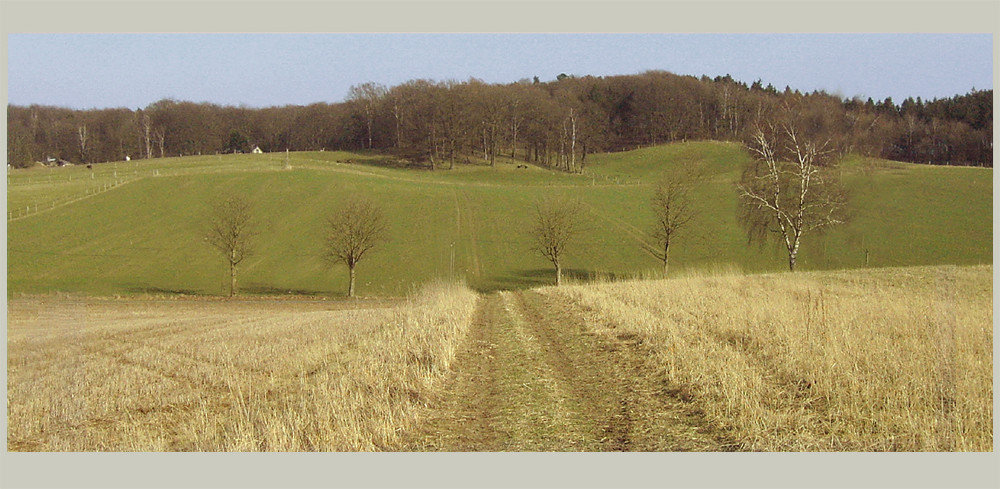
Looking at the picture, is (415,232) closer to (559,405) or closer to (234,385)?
(234,385)

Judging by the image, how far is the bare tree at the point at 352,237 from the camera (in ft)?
179

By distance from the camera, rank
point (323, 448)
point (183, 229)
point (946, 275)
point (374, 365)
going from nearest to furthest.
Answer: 1. point (323, 448)
2. point (374, 365)
3. point (946, 275)
4. point (183, 229)

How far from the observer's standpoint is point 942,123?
242ft

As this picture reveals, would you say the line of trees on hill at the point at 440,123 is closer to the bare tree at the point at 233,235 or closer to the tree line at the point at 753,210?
the tree line at the point at 753,210

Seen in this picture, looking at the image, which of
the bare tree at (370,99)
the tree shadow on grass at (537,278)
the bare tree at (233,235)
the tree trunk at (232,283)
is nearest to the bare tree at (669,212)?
the tree shadow on grass at (537,278)

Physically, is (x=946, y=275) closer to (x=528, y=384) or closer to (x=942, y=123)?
(x=528, y=384)

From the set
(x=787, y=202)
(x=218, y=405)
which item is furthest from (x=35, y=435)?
(x=787, y=202)

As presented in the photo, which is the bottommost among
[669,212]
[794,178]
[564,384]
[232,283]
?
[232,283]

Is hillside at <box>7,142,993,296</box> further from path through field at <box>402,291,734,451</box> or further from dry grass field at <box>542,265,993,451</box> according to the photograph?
path through field at <box>402,291,734,451</box>

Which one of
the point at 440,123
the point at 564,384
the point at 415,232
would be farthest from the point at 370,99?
the point at 564,384

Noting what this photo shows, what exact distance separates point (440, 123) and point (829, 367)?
115662mm

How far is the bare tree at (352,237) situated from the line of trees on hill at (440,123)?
60931 millimetres

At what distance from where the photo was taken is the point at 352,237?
54.8 metres

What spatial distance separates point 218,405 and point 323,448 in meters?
4.10
